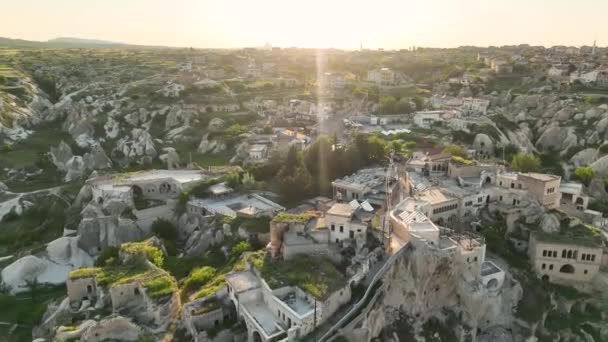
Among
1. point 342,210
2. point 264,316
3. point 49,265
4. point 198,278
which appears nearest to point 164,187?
point 49,265

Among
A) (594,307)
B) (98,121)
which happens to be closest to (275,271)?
(594,307)

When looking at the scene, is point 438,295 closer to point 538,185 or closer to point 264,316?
point 264,316

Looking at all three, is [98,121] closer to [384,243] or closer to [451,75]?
[384,243]

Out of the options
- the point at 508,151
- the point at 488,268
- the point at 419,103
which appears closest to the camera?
the point at 488,268

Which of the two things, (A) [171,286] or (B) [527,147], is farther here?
(B) [527,147]

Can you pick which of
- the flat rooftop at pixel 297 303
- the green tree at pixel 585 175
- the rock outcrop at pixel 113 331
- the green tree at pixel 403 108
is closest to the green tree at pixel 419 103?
the green tree at pixel 403 108

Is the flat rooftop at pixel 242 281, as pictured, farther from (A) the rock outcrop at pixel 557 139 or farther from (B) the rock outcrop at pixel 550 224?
(A) the rock outcrop at pixel 557 139

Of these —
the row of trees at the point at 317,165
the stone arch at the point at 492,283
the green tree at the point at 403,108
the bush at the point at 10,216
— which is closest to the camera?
the stone arch at the point at 492,283

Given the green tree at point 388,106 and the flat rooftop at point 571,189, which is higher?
the green tree at point 388,106
